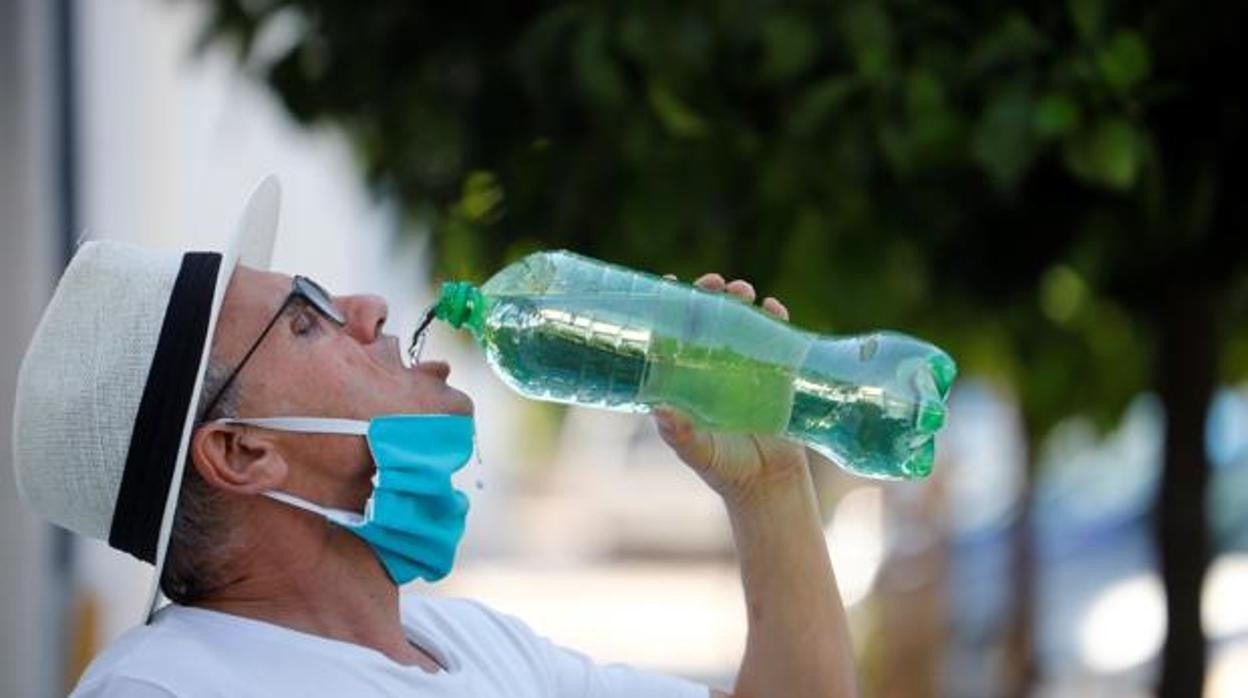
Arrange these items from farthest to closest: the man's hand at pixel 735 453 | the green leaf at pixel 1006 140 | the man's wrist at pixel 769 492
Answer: the green leaf at pixel 1006 140 → the man's wrist at pixel 769 492 → the man's hand at pixel 735 453

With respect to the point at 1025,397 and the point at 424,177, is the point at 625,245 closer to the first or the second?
the point at 424,177

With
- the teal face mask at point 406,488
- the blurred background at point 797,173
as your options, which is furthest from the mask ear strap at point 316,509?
the blurred background at point 797,173

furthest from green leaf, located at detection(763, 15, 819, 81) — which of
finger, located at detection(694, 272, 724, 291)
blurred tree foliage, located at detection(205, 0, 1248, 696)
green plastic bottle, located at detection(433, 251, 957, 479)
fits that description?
finger, located at detection(694, 272, 724, 291)

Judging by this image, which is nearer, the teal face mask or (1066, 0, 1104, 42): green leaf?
the teal face mask

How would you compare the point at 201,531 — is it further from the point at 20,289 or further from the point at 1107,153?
the point at 20,289

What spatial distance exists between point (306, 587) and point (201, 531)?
115 mm

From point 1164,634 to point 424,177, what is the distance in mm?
1673

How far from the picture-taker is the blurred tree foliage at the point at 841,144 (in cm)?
377

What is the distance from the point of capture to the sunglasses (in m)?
2.38

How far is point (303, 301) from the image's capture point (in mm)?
2426

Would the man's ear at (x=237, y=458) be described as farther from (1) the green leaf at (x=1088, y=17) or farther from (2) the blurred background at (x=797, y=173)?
(1) the green leaf at (x=1088, y=17)

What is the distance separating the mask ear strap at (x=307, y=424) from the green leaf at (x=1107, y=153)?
1.62 metres

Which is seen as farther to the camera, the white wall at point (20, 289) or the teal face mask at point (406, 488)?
the white wall at point (20, 289)

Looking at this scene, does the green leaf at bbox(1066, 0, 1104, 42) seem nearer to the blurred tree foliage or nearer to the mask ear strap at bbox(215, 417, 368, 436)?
the blurred tree foliage
